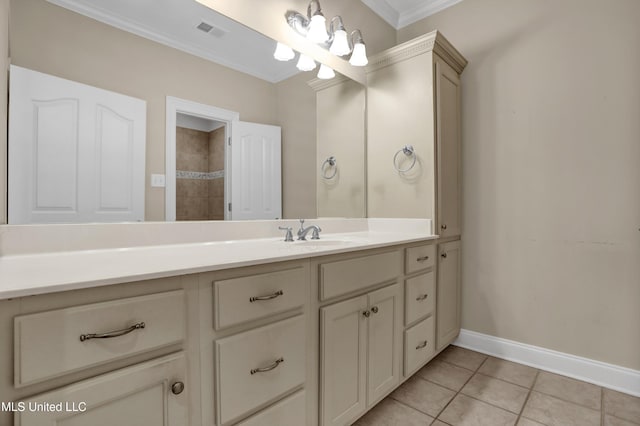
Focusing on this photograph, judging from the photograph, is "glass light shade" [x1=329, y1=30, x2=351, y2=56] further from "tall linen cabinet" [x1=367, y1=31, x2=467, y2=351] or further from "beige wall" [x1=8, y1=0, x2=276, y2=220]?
"beige wall" [x1=8, y1=0, x2=276, y2=220]

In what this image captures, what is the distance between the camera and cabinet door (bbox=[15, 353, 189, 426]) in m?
0.64

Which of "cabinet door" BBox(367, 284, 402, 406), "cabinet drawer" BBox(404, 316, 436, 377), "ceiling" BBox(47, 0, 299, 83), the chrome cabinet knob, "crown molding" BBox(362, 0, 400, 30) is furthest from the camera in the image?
"crown molding" BBox(362, 0, 400, 30)

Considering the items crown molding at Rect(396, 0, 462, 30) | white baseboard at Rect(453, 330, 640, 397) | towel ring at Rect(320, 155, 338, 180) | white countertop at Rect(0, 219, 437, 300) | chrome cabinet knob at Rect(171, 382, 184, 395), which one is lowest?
white baseboard at Rect(453, 330, 640, 397)

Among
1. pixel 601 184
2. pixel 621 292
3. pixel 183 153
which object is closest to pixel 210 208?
pixel 183 153

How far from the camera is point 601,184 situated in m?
1.83

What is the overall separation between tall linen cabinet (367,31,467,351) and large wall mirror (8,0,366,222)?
0.40 metres

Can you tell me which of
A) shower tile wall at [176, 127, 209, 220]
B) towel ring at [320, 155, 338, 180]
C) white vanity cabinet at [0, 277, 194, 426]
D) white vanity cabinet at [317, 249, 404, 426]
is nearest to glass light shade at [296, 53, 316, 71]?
towel ring at [320, 155, 338, 180]

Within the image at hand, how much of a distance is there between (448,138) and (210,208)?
1.66 meters

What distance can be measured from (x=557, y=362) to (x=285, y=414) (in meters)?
1.87

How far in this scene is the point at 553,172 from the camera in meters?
1.98

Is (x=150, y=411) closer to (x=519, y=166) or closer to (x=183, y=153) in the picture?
(x=183, y=153)

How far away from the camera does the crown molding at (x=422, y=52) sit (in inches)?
79.2

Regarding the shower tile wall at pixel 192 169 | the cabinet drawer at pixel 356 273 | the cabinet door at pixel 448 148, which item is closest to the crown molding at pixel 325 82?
the cabinet door at pixel 448 148

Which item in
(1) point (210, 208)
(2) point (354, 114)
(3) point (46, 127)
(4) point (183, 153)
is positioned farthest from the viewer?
(2) point (354, 114)
